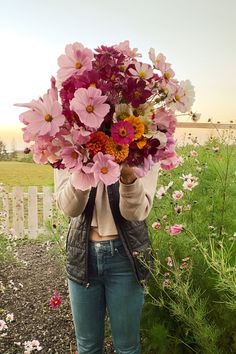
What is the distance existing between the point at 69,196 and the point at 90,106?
21.4 inches

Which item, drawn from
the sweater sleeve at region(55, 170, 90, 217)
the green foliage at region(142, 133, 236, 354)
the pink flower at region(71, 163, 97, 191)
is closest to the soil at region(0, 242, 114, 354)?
the green foliage at region(142, 133, 236, 354)

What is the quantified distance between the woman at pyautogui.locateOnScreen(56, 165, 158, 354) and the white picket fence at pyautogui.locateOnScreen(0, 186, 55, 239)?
14.7 ft

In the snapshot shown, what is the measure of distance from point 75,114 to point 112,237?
71 centimetres

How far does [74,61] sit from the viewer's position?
116 cm

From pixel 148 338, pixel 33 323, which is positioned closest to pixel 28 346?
pixel 33 323

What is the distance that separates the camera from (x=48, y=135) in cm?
111

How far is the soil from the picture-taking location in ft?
9.81

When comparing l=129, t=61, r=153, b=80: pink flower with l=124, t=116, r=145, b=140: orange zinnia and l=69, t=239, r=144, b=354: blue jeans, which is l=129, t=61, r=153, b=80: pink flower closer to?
l=124, t=116, r=145, b=140: orange zinnia

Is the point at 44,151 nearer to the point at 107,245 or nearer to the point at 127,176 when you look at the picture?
the point at 127,176

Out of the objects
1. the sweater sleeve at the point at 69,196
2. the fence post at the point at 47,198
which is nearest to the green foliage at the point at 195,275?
the sweater sleeve at the point at 69,196

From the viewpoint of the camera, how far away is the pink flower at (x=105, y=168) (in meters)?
1.07

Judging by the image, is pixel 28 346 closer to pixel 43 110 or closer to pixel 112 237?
pixel 112 237

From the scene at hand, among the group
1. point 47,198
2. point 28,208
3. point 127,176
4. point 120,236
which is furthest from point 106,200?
point 28,208

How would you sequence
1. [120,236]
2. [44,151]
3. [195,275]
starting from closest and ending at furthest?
[44,151] < [120,236] < [195,275]
